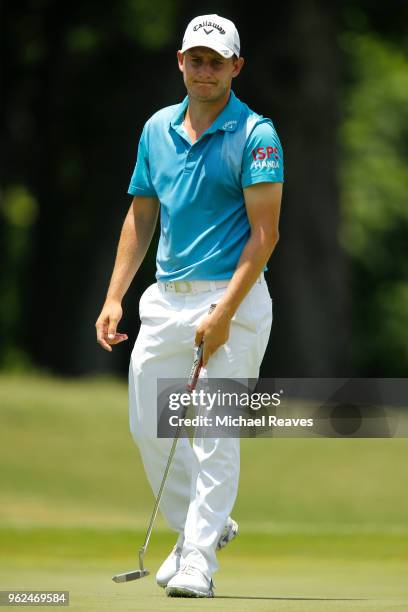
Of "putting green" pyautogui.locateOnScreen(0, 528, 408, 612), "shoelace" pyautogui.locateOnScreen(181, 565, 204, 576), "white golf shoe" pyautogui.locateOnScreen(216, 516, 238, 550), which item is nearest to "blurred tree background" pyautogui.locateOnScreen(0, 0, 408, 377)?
"putting green" pyautogui.locateOnScreen(0, 528, 408, 612)

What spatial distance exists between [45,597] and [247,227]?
5.15 ft

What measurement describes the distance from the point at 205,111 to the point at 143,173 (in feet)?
1.24

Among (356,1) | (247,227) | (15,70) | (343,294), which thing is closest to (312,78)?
(343,294)

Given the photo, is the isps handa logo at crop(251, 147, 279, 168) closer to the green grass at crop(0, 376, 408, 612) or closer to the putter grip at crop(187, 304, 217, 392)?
the putter grip at crop(187, 304, 217, 392)

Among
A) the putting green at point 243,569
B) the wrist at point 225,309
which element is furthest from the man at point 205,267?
the putting green at point 243,569

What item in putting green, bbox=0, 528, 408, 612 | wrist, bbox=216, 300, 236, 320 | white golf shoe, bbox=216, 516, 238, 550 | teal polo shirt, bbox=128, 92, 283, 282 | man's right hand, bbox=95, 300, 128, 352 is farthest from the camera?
man's right hand, bbox=95, 300, 128, 352

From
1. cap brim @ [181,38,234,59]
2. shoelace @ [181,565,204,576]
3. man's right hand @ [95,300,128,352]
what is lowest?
shoelace @ [181,565,204,576]

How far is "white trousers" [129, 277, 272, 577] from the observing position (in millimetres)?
5543

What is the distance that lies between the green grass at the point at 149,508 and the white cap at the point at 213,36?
78.4 inches

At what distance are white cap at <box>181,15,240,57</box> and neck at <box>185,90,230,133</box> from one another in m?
0.19

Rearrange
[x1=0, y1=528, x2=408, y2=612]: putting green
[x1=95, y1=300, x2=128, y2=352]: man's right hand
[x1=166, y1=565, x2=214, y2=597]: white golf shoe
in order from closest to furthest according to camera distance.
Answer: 1. [x1=0, y1=528, x2=408, y2=612]: putting green
2. [x1=166, y1=565, x2=214, y2=597]: white golf shoe
3. [x1=95, y1=300, x2=128, y2=352]: man's right hand

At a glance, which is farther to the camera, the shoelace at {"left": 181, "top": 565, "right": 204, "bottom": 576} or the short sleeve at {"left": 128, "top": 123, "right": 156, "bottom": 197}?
the short sleeve at {"left": 128, "top": 123, "right": 156, "bottom": 197}

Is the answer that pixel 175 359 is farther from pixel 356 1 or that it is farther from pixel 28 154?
pixel 28 154

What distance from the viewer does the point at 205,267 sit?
564cm
